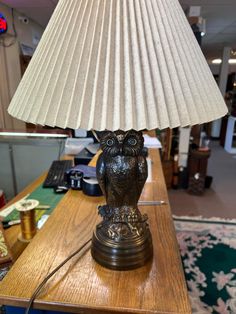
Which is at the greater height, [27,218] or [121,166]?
[121,166]

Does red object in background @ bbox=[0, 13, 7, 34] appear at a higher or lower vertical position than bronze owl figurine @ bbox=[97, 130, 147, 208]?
higher

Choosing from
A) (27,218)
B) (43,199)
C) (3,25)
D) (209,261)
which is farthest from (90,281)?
(3,25)

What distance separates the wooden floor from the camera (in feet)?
8.44

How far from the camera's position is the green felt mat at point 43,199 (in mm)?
1127

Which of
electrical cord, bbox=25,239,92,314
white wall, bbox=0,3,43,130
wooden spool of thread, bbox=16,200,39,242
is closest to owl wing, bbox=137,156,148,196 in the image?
electrical cord, bbox=25,239,92,314

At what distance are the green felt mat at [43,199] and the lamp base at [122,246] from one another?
61 cm

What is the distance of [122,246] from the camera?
532 mm

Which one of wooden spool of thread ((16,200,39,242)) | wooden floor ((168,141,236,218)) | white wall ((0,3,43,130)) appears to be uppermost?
white wall ((0,3,43,130))

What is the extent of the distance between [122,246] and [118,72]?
1.23 ft

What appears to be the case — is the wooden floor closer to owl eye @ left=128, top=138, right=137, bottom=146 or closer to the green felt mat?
the green felt mat

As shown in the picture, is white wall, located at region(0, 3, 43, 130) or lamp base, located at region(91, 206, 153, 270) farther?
white wall, located at region(0, 3, 43, 130)

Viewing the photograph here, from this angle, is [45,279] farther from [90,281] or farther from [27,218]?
[27,218]

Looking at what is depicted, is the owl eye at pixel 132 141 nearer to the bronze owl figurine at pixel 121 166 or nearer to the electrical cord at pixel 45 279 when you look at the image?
the bronze owl figurine at pixel 121 166

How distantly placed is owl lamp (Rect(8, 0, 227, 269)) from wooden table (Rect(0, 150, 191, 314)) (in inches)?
14.2
